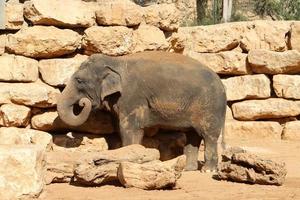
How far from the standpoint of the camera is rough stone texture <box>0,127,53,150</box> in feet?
26.2

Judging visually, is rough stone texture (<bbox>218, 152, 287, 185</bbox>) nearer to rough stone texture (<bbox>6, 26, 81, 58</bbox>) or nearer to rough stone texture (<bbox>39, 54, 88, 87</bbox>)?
rough stone texture (<bbox>39, 54, 88, 87</bbox>)

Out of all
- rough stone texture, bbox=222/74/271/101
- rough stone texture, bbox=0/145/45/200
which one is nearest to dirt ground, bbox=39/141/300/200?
rough stone texture, bbox=0/145/45/200

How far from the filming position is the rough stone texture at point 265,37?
34.4 feet

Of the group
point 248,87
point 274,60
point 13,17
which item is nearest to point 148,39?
point 13,17

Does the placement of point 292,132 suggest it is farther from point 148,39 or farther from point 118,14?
point 118,14

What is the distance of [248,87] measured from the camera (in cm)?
1055

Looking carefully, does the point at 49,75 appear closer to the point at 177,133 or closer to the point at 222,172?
the point at 177,133

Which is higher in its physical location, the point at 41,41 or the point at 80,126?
the point at 41,41

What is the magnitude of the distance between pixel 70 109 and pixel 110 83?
60 cm

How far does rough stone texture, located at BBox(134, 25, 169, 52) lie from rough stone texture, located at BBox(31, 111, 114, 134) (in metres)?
1.08

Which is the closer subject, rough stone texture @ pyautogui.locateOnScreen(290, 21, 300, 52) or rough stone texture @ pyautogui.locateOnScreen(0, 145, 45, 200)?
rough stone texture @ pyautogui.locateOnScreen(0, 145, 45, 200)

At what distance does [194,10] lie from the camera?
26672 mm

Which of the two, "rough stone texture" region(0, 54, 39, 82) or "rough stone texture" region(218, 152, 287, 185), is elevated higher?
"rough stone texture" region(0, 54, 39, 82)

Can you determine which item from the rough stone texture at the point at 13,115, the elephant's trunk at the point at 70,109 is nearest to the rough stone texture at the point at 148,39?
the elephant's trunk at the point at 70,109
